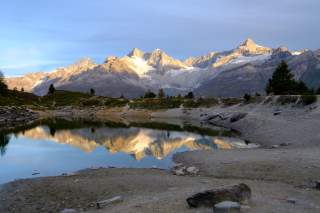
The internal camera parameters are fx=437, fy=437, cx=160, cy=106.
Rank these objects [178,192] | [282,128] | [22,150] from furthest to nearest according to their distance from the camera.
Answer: [282,128] < [22,150] < [178,192]

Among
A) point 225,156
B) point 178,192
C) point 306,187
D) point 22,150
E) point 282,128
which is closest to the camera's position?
point 178,192

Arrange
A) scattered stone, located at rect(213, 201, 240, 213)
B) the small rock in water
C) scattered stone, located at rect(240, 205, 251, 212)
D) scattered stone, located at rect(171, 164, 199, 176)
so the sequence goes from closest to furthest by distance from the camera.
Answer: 1. scattered stone, located at rect(213, 201, 240, 213)
2. scattered stone, located at rect(240, 205, 251, 212)
3. scattered stone, located at rect(171, 164, 199, 176)
4. the small rock in water

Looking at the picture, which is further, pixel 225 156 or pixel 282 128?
pixel 282 128

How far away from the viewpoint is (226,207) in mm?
20938

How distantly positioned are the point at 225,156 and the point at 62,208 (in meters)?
23.3

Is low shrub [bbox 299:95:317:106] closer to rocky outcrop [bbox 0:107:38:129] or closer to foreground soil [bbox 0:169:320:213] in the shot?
foreground soil [bbox 0:169:320:213]

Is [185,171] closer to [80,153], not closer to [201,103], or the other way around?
[80,153]

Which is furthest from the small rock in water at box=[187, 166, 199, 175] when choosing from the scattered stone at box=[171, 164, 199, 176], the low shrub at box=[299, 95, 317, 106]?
the low shrub at box=[299, 95, 317, 106]

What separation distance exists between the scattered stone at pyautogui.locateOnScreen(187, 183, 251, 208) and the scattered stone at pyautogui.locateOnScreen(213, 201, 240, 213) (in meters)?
1.25

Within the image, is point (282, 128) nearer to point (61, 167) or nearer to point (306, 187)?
point (61, 167)

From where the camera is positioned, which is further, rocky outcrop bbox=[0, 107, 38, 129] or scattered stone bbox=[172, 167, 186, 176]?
rocky outcrop bbox=[0, 107, 38, 129]

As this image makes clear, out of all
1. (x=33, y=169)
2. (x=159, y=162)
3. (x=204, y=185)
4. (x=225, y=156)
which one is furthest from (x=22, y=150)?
(x=204, y=185)

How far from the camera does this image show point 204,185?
31094 millimetres

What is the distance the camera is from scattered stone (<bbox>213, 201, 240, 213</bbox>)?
20875 mm
